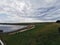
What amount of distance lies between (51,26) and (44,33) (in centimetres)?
155

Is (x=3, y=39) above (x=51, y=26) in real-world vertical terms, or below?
below

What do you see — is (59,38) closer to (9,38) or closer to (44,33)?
(44,33)

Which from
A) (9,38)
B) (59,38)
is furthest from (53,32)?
(9,38)

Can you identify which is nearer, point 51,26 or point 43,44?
point 43,44

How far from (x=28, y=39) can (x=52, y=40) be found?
2543 millimetres

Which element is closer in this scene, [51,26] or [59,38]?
[59,38]

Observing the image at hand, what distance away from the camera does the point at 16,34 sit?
21938mm

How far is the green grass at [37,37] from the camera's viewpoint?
20.8m

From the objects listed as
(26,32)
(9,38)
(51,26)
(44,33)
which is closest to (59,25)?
(51,26)

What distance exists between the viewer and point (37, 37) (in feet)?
69.7

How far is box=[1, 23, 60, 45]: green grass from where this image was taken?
20.8m

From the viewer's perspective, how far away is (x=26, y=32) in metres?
22.1

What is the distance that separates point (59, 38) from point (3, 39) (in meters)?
5.92

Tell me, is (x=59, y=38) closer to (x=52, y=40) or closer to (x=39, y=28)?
(x=52, y=40)
